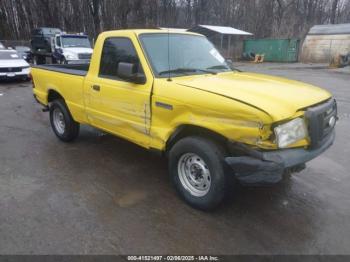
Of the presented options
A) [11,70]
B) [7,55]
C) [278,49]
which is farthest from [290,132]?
[278,49]

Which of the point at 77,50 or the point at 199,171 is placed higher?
the point at 77,50

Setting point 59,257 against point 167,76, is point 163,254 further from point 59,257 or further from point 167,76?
point 167,76

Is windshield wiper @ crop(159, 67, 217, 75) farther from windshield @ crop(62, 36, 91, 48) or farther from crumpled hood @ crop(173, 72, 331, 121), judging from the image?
windshield @ crop(62, 36, 91, 48)

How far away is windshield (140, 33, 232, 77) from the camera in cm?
392

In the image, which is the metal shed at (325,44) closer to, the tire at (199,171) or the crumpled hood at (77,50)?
the crumpled hood at (77,50)

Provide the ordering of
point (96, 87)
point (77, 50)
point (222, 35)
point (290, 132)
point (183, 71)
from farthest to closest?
point (222, 35) < point (77, 50) < point (96, 87) < point (183, 71) < point (290, 132)

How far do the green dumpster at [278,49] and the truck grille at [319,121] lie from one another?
1082 inches

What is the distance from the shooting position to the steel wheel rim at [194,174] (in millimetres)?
3502

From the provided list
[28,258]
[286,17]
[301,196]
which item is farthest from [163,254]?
[286,17]

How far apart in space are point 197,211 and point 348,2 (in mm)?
57316

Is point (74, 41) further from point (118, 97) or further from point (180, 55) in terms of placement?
point (180, 55)

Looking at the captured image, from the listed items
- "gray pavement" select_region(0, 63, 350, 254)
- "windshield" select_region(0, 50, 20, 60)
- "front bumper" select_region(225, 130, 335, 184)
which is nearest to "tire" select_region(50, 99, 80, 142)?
"gray pavement" select_region(0, 63, 350, 254)

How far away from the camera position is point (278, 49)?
96.6 ft

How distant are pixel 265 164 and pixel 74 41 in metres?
17.8
